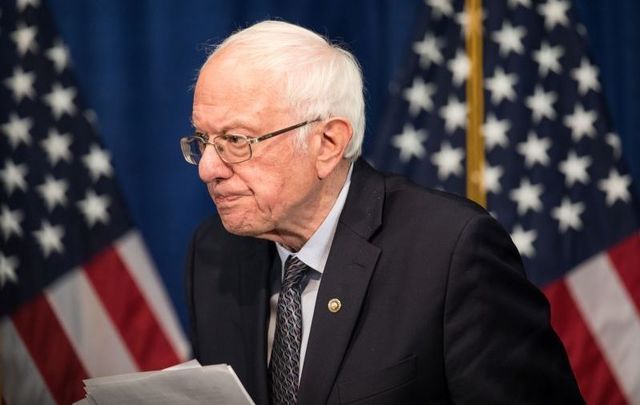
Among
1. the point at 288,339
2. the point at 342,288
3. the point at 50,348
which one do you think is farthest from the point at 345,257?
the point at 50,348

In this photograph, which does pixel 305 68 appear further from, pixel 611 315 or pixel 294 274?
pixel 611 315

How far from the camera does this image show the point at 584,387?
339 cm

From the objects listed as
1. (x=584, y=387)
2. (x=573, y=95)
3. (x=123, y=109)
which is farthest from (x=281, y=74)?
(x=584, y=387)

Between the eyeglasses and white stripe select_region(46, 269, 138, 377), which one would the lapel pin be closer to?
the eyeglasses

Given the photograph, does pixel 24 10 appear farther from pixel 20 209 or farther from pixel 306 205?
pixel 306 205

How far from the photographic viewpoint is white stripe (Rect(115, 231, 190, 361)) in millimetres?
3264

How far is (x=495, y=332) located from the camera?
1.70 meters

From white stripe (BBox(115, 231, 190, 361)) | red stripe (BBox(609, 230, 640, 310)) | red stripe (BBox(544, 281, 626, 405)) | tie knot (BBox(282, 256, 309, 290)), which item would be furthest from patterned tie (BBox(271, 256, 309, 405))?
red stripe (BBox(609, 230, 640, 310))

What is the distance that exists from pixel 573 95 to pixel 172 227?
1511 mm

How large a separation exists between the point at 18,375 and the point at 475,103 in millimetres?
1877

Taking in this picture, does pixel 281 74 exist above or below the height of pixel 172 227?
above

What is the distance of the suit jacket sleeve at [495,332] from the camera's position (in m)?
1.69

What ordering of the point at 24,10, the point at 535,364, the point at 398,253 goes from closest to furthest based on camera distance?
1. the point at 535,364
2. the point at 398,253
3. the point at 24,10

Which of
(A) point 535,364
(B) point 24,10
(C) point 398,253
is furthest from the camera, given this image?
(B) point 24,10
